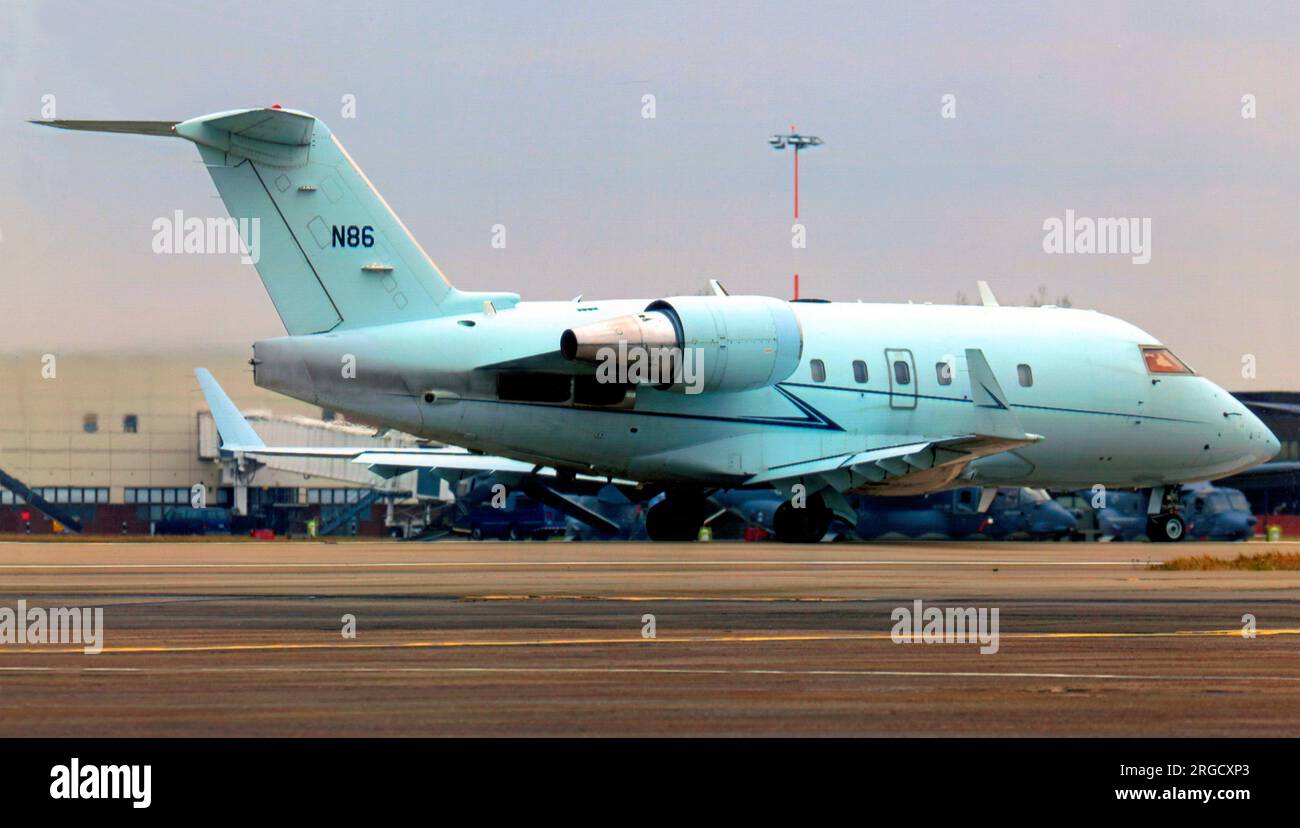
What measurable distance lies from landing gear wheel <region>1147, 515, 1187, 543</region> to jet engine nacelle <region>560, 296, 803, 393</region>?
10.9 meters

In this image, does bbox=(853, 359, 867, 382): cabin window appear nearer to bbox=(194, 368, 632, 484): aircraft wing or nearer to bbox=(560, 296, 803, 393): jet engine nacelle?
bbox=(560, 296, 803, 393): jet engine nacelle

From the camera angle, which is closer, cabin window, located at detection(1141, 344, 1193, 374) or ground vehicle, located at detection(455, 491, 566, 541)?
cabin window, located at detection(1141, 344, 1193, 374)

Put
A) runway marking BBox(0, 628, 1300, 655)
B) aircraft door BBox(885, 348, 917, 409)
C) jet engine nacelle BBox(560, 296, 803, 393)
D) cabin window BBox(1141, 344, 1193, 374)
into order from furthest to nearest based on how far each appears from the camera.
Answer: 1. cabin window BBox(1141, 344, 1193, 374)
2. aircraft door BBox(885, 348, 917, 409)
3. jet engine nacelle BBox(560, 296, 803, 393)
4. runway marking BBox(0, 628, 1300, 655)

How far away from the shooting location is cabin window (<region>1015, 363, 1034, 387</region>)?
38.1 meters

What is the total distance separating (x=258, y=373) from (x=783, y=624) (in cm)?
1760

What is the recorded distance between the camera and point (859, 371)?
36.6 metres

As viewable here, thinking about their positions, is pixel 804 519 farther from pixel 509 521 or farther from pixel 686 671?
pixel 686 671

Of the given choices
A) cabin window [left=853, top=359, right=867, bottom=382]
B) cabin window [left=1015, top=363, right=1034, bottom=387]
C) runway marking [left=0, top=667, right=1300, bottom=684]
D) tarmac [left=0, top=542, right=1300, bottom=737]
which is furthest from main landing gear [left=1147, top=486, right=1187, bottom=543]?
runway marking [left=0, top=667, right=1300, bottom=684]

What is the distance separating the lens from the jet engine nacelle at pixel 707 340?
3275 centimetres

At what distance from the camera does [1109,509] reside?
48.7 m

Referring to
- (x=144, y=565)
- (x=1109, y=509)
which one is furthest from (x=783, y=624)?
(x=1109, y=509)

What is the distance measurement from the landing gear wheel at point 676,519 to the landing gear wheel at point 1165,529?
10357mm

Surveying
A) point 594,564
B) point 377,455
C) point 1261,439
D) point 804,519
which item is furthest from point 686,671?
point 1261,439
